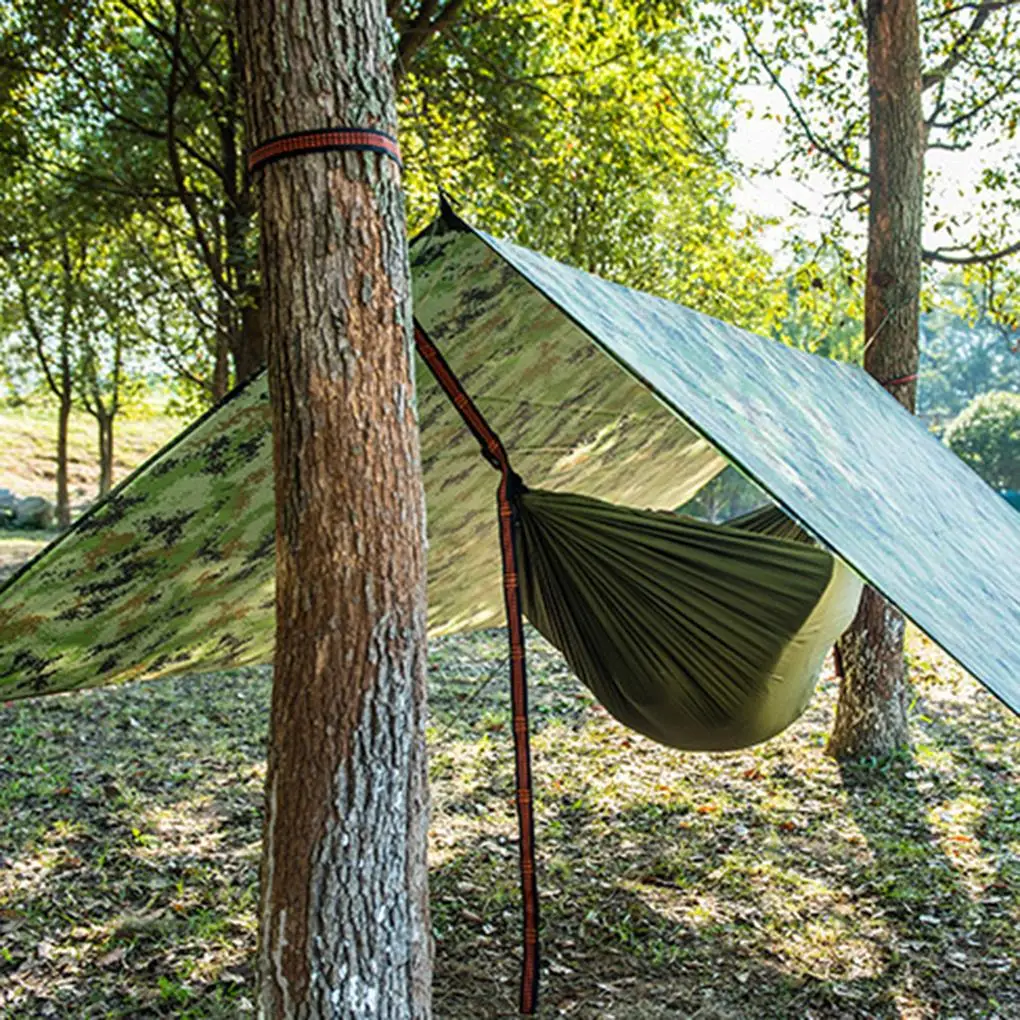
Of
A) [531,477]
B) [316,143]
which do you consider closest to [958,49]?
[531,477]

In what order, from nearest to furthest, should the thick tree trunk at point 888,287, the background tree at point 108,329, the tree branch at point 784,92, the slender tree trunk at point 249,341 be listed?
the thick tree trunk at point 888,287 → the tree branch at point 784,92 → the slender tree trunk at point 249,341 → the background tree at point 108,329

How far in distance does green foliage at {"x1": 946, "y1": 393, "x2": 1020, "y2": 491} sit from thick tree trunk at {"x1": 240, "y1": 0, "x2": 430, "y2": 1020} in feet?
60.4

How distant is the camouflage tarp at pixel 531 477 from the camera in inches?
69.5

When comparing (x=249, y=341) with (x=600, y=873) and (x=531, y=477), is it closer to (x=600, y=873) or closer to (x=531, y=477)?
(x=531, y=477)

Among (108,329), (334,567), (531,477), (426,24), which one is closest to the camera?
(334,567)

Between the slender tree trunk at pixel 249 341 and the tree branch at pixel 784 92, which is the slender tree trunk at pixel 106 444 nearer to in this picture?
the slender tree trunk at pixel 249 341

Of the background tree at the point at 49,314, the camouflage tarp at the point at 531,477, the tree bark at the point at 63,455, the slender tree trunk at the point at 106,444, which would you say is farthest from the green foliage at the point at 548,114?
the slender tree trunk at the point at 106,444

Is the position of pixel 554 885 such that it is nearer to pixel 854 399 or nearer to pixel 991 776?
pixel 854 399

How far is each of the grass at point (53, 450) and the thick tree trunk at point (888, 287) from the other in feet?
44.8

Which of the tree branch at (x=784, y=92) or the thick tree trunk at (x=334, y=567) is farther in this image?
the tree branch at (x=784, y=92)

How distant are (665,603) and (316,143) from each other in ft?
3.76

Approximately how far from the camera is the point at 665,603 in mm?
2176

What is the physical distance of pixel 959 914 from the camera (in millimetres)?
2500

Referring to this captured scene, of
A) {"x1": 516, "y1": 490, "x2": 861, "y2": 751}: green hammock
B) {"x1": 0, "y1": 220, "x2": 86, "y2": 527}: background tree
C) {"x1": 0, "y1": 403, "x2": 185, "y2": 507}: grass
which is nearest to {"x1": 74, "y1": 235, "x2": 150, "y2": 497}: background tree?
{"x1": 0, "y1": 220, "x2": 86, "y2": 527}: background tree
